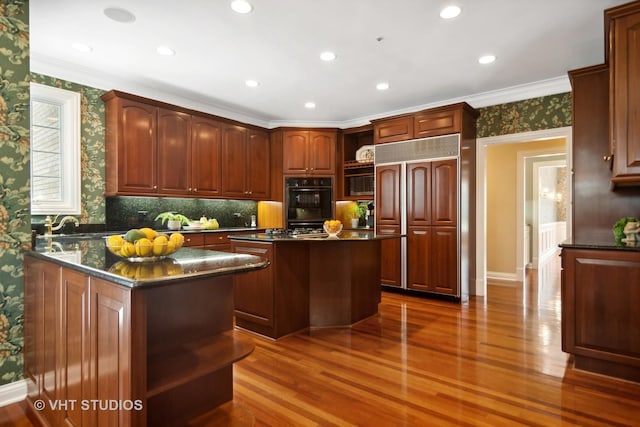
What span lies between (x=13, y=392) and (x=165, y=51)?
303 cm

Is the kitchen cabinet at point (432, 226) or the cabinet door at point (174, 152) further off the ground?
the cabinet door at point (174, 152)

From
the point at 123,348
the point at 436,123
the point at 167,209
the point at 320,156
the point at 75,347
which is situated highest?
the point at 436,123

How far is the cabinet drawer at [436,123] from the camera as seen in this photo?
4484 millimetres

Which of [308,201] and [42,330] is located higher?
[308,201]

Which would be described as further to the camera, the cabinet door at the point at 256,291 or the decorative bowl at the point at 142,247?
the cabinet door at the point at 256,291

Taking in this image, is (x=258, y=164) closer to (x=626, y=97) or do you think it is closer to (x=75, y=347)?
(x=75, y=347)

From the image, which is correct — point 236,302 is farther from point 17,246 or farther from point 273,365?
point 17,246

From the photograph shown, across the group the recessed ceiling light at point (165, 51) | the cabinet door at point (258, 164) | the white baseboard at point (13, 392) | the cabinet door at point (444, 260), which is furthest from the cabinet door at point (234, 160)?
the white baseboard at point (13, 392)

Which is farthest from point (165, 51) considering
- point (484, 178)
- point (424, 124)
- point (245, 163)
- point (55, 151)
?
point (484, 178)

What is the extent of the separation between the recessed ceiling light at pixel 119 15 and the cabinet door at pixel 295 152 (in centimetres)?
318

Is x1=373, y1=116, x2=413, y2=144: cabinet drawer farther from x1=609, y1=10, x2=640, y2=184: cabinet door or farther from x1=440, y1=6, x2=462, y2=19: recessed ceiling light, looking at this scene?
x1=609, y1=10, x2=640, y2=184: cabinet door

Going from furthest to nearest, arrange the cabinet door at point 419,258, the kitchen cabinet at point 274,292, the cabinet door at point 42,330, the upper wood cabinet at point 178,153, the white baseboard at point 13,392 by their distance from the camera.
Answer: the cabinet door at point 419,258 → the upper wood cabinet at point 178,153 → the kitchen cabinet at point 274,292 → the white baseboard at point 13,392 → the cabinet door at point 42,330

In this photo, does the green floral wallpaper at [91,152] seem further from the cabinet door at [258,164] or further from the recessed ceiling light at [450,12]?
the recessed ceiling light at [450,12]

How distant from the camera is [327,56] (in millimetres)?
3551
